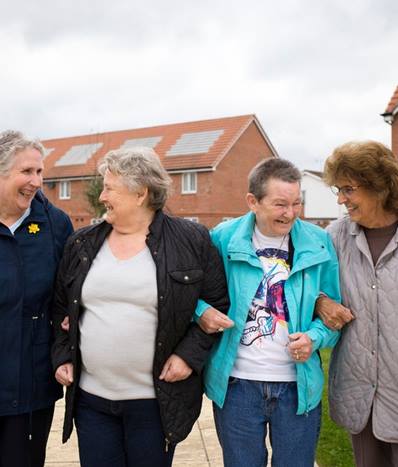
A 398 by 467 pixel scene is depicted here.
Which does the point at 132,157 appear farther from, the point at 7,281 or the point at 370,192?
the point at 370,192

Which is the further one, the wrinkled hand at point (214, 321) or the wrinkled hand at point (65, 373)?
the wrinkled hand at point (65, 373)

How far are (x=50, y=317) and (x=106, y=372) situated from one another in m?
0.47

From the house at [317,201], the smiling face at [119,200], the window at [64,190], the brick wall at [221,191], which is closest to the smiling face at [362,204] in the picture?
the smiling face at [119,200]

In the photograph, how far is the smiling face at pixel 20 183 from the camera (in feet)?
9.67

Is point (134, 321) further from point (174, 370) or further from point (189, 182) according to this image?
point (189, 182)

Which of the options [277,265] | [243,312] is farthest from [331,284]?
[243,312]

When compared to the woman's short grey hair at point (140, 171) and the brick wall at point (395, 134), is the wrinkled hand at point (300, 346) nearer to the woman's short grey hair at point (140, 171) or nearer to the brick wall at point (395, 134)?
the woman's short grey hair at point (140, 171)

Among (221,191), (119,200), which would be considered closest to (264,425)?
(119,200)

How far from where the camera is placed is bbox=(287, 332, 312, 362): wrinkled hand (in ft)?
9.29

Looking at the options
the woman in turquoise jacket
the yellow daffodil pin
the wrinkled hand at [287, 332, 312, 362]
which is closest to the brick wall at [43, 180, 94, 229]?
the yellow daffodil pin

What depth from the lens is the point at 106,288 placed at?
9.35ft

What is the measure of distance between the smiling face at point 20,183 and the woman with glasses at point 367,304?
155cm

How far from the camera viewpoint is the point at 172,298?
2.85 m

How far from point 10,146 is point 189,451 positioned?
298cm
